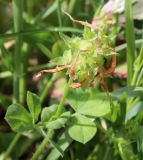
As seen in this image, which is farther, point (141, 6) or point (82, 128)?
point (141, 6)

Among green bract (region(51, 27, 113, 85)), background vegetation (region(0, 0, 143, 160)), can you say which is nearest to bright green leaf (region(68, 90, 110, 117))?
background vegetation (region(0, 0, 143, 160))

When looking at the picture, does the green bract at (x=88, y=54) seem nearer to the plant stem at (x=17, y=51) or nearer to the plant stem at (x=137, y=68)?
the plant stem at (x=137, y=68)

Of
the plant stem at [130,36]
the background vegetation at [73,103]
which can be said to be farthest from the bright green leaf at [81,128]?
the plant stem at [130,36]

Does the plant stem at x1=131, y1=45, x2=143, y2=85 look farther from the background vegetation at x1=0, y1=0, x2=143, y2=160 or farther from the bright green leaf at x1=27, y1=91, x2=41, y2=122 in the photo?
the bright green leaf at x1=27, y1=91, x2=41, y2=122

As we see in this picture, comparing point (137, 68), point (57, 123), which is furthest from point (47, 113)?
point (137, 68)

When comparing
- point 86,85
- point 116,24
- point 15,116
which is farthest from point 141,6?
point 15,116

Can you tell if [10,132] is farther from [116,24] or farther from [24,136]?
[116,24]

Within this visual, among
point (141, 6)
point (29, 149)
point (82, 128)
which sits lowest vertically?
point (29, 149)
